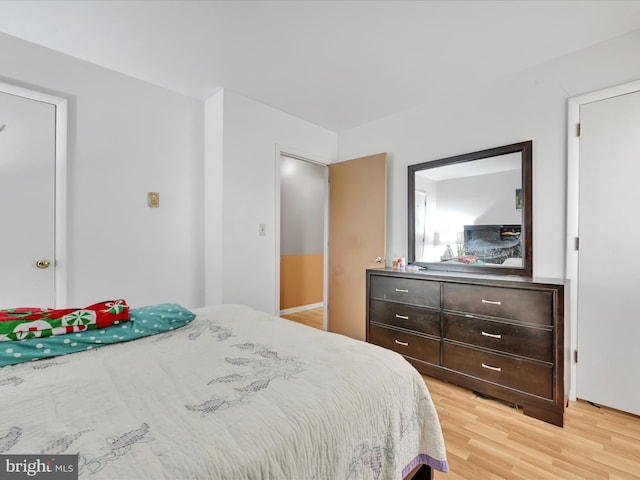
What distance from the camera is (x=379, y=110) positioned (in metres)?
3.07

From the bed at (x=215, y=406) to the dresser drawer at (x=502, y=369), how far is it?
1186 mm

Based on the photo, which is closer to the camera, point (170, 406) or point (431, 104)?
point (170, 406)

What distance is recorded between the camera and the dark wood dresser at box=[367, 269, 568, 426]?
6.03ft

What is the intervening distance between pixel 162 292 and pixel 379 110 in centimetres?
275

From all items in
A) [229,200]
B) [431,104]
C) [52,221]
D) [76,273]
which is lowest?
[76,273]

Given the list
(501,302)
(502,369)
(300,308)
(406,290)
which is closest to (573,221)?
(501,302)

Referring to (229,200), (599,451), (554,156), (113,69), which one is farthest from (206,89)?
(599,451)

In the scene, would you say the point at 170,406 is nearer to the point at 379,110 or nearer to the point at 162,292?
the point at 162,292

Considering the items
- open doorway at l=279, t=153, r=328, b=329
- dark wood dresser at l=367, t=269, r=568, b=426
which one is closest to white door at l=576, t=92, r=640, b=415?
dark wood dresser at l=367, t=269, r=568, b=426

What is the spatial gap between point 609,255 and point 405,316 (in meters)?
1.43

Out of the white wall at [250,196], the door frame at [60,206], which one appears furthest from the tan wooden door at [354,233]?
the door frame at [60,206]

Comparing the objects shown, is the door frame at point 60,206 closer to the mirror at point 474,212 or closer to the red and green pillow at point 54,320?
the red and green pillow at point 54,320

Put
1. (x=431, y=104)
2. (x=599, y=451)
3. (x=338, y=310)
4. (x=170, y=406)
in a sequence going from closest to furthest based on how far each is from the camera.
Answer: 1. (x=170, y=406)
2. (x=599, y=451)
3. (x=431, y=104)
4. (x=338, y=310)

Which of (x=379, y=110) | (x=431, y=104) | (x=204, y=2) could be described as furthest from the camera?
(x=379, y=110)
